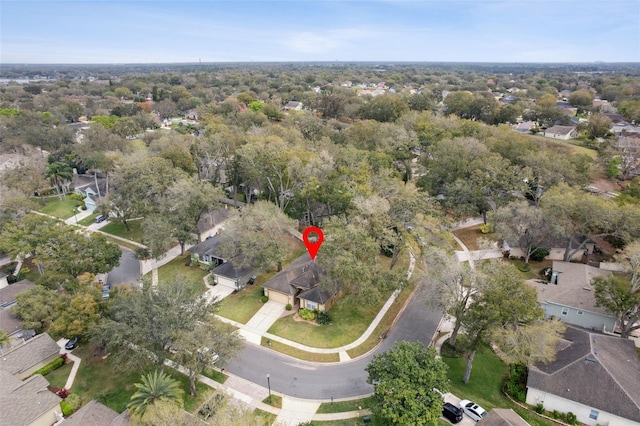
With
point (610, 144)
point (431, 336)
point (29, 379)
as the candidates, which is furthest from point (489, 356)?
point (610, 144)

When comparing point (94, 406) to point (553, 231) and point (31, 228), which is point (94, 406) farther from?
point (553, 231)

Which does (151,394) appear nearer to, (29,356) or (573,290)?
(29,356)

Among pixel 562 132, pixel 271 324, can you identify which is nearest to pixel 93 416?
pixel 271 324

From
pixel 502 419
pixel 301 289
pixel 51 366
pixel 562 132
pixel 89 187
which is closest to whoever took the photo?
pixel 502 419

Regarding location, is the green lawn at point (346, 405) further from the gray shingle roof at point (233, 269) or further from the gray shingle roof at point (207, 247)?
the gray shingle roof at point (207, 247)

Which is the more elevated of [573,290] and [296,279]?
[573,290]

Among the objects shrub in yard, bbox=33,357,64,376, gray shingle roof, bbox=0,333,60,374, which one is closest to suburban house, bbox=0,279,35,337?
gray shingle roof, bbox=0,333,60,374

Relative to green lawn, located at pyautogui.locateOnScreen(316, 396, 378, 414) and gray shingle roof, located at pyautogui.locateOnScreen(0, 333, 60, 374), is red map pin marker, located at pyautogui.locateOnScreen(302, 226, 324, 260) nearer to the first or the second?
green lawn, located at pyautogui.locateOnScreen(316, 396, 378, 414)
